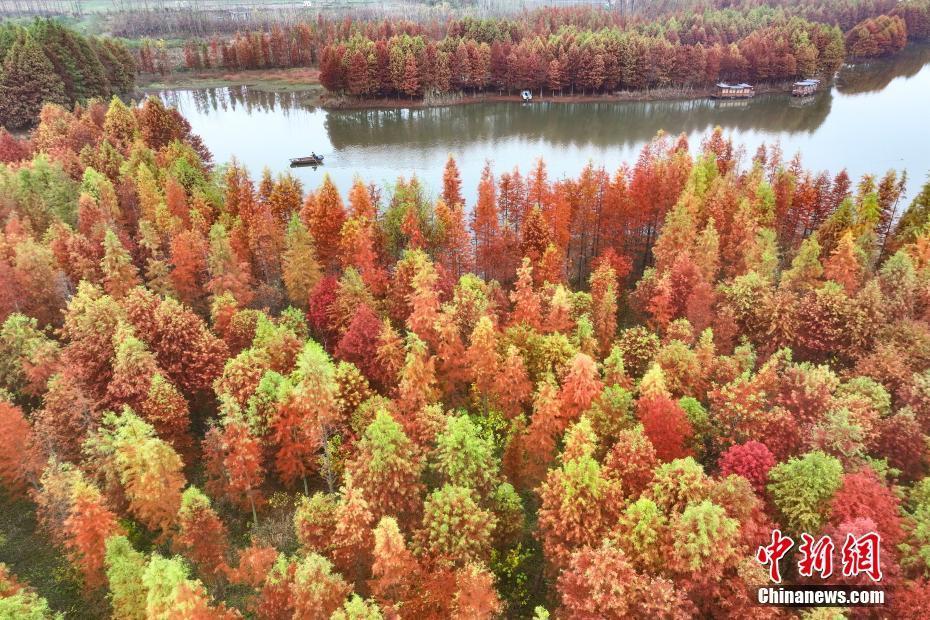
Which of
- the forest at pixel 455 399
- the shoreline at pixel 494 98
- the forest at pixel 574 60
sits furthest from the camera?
the shoreline at pixel 494 98


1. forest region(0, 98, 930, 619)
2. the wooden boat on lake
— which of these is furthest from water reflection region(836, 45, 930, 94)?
forest region(0, 98, 930, 619)

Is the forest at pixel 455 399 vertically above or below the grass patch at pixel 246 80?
below

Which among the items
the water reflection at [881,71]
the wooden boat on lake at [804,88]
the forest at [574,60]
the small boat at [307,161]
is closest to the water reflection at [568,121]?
the wooden boat on lake at [804,88]

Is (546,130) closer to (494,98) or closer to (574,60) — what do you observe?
(494,98)

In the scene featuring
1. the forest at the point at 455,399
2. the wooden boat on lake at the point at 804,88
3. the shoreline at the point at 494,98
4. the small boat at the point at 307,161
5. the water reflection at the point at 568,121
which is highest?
the shoreline at the point at 494,98

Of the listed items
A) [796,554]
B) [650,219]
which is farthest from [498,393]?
[650,219]

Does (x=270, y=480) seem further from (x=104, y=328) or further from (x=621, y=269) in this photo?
(x=621, y=269)

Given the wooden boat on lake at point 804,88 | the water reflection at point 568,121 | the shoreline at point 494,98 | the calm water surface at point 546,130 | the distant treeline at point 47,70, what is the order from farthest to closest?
the shoreline at point 494,98, the wooden boat on lake at point 804,88, the water reflection at point 568,121, the distant treeline at point 47,70, the calm water surface at point 546,130

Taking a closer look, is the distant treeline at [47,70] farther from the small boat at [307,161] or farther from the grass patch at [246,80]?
the small boat at [307,161]
